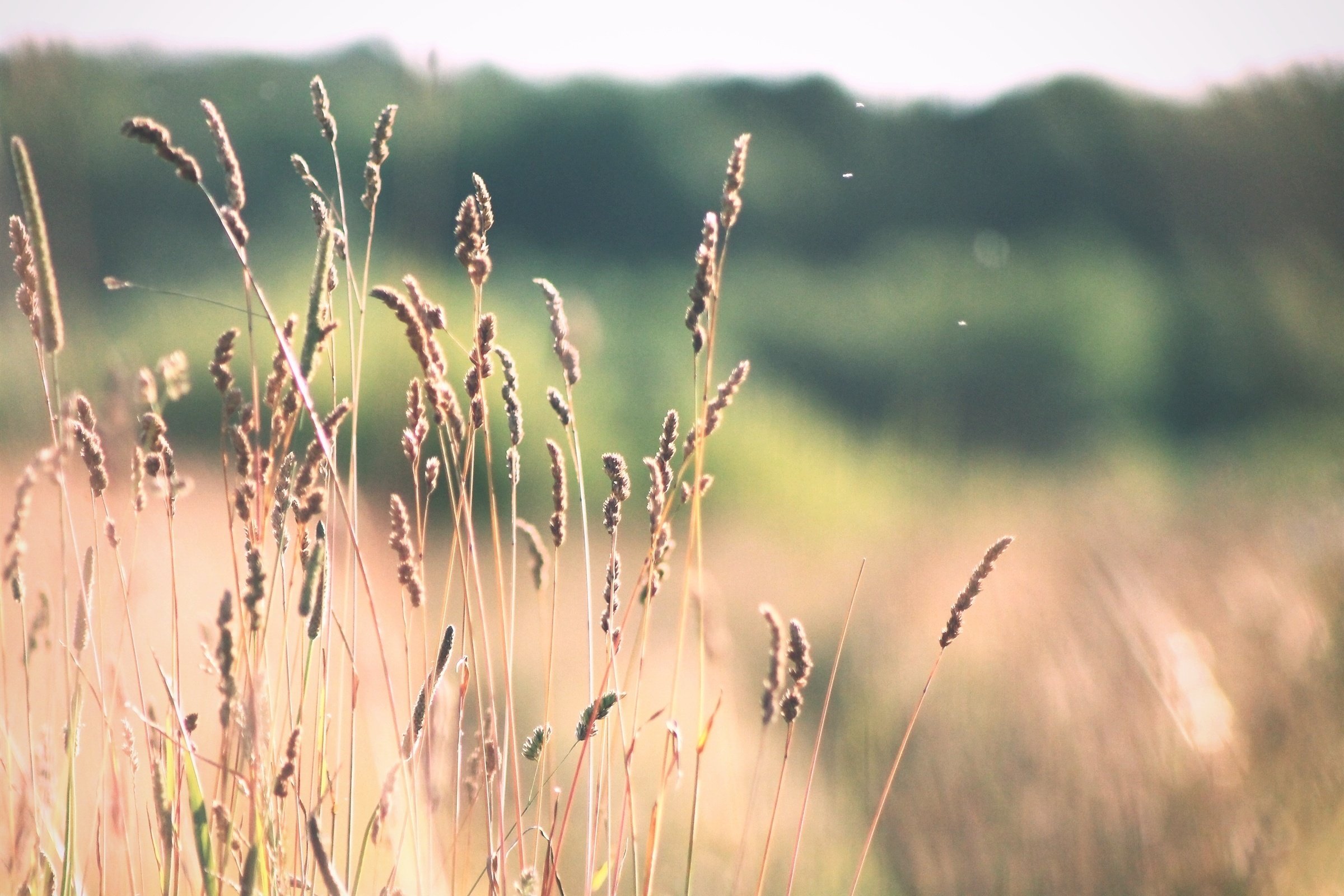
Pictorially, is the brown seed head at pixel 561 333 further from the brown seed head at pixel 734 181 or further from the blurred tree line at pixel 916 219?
the blurred tree line at pixel 916 219

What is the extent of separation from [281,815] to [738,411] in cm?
332

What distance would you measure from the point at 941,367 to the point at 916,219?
2.99ft

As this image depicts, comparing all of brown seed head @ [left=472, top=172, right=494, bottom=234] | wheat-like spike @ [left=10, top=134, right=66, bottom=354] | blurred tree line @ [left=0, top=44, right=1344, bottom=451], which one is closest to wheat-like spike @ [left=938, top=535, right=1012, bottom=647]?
brown seed head @ [left=472, top=172, right=494, bottom=234]

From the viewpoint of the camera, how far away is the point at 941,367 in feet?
14.5

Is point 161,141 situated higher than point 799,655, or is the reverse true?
point 161,141

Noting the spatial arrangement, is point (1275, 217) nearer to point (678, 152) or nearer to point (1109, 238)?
point (1109, 238)

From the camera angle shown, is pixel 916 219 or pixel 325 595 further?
pixel 916 219

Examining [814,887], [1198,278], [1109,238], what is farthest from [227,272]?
[1198,278]

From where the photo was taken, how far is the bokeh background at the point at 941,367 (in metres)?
1.16

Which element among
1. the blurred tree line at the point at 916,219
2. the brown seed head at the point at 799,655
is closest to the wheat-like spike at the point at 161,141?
the brown seed head at the point at 799,655

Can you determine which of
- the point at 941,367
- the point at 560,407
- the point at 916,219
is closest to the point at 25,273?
the point at 560,407

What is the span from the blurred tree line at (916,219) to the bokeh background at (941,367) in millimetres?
18

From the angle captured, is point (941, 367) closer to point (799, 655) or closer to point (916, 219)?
point (916, 219)

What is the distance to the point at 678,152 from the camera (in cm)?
481
